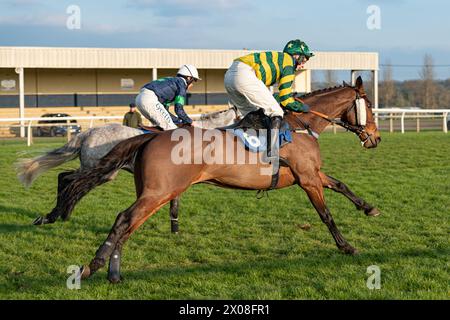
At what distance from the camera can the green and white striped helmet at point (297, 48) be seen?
6641 mm

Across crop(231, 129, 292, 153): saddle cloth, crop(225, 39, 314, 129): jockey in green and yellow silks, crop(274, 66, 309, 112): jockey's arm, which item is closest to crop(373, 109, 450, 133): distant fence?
crop(274, 66, 309, 112): jockey's arm

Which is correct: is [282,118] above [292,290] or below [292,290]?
above

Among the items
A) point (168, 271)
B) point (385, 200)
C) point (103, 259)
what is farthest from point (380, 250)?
point (385, 200)

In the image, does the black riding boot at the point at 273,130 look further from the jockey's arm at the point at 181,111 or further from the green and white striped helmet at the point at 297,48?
the jockey's arm at the point at 181,111

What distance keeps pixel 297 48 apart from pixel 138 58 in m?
29.5

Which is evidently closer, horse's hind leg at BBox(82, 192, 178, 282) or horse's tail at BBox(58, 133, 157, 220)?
horse's hind leg at BBox(82, 192, 178, 282)

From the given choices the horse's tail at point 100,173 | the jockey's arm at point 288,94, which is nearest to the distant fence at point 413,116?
the jockey's arm at point 288,94

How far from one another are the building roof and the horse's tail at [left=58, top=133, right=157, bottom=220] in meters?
28.6

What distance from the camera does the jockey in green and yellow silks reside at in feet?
21.2

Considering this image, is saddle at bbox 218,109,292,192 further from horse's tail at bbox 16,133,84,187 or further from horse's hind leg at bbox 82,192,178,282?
horse's tail at bbox 16,133,84,187

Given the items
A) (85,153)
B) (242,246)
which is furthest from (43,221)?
(242,246)

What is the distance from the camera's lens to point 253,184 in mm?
6230

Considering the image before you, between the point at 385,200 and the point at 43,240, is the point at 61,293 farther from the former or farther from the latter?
the point at 385,200

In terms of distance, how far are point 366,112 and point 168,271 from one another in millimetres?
2975
